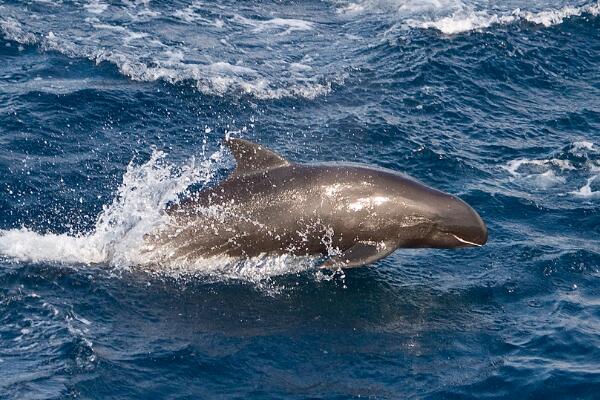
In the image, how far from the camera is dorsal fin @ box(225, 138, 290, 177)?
1815cm

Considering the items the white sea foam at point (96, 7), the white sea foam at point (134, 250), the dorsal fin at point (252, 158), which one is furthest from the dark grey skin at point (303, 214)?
the white sea foam at point (96, 7)

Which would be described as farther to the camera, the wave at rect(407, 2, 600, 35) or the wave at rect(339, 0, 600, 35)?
the wave at rect(339, 0, 600, 35)

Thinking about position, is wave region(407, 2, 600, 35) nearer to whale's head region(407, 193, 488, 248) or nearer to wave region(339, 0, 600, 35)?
wave region(339, 0, 600, 35)

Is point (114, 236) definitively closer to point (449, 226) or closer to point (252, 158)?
point (252, 158)

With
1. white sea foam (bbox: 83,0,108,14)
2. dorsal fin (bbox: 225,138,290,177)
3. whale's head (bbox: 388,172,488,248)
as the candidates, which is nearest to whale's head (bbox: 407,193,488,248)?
whale's head (bbox: 388,172,488,248)

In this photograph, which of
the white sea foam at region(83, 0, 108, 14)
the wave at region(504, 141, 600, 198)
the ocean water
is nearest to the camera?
the ocean water

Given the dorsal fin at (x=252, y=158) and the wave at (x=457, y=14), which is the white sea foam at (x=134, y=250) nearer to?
the dorsal fin at (x=252, y=158)

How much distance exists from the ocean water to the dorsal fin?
1.76 meters

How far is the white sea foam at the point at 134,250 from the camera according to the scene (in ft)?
59.8

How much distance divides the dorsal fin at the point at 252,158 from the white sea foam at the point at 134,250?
66.7 inches

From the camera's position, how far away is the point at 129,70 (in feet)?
92.2

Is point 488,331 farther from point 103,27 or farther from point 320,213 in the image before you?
point 103,27

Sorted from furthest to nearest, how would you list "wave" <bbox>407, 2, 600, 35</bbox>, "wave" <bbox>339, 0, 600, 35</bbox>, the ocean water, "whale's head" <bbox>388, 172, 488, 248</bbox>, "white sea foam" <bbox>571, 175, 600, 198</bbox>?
Answer: "wave" <bbox>339, 0, 600, 35</bbox> < "wave" <bbox>407, 2, 600, 35</bbox> < "white sea foam" <bbox>571, 175, 600, 198</bbox> < "whale's head" <bbox>388, 172, 488, 248</bbox> < the ocean water

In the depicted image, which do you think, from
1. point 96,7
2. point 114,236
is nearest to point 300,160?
point 114,236
